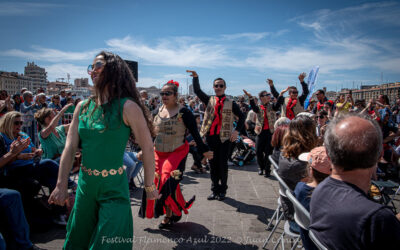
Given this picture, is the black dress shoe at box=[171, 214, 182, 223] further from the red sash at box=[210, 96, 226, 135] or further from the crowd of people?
the red sash at box=[210, 96, 226, 135]

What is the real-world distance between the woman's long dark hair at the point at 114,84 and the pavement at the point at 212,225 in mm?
1901

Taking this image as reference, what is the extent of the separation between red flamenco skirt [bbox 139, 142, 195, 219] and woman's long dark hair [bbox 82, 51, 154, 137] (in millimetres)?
1451

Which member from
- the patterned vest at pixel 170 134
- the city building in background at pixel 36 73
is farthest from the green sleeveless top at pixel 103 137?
the city building in background at pixel 36 73

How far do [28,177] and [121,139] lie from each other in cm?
248

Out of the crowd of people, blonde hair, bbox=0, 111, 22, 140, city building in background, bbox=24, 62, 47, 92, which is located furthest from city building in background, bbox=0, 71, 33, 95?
the crowd of people

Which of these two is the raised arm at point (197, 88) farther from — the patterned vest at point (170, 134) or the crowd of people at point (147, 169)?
the patterned vest at point (170, 134)

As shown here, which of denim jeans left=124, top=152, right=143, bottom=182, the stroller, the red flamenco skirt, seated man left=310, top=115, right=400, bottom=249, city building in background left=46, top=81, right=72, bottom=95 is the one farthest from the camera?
city building in background left=46, top=81, right=72, bottom=95

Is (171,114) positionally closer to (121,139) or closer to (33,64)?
(121,139)

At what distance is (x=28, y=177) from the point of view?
357 centimetres

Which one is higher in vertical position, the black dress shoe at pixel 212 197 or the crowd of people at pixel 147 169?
the crowd of people at pixel 147 169

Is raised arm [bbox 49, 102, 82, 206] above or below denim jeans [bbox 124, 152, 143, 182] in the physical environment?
above

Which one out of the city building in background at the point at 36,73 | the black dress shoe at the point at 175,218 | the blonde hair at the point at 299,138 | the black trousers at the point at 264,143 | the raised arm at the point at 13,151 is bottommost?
the black dress shoe at the point at 175,218

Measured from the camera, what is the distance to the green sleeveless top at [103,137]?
A: 1.88 m

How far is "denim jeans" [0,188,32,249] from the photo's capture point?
2.74 meters
